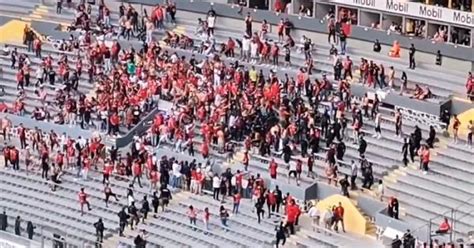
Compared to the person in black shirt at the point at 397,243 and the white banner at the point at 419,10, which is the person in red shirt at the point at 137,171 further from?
the white banner at the point at 419,10

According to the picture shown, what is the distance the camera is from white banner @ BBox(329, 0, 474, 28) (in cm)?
5144

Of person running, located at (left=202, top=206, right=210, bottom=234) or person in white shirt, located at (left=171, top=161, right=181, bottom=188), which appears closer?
person running, located at (left=202, top=206, right=210, bottom=234)

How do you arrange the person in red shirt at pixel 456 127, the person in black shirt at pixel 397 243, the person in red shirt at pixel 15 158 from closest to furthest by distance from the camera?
the person in black shirt at pixel 397 243 → the person in red shirt at pixel 456 127 → the person in red shirt at pixel 15 158

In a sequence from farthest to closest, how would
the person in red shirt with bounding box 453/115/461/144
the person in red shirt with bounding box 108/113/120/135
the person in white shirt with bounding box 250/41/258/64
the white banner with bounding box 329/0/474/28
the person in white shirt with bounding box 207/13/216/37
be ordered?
1. the person in white shirt with bounding box 207/13/216/37
2. the person in white shirt with bounding box 250/41/258/64
3. the person in red shirt with bounding box 108/113/120/135
4. the white banner with bounding box 329/0/474/28
5. the person in red shirt with bounding box 453/115/461/144

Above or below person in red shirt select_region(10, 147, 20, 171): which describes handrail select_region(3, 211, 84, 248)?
below

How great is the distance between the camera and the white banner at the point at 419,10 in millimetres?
51438

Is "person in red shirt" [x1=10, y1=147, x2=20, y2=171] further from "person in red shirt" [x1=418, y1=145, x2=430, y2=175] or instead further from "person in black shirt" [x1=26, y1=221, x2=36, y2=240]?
"person in red shirt" [x1=418, y1=145, x2=430, y2=175]

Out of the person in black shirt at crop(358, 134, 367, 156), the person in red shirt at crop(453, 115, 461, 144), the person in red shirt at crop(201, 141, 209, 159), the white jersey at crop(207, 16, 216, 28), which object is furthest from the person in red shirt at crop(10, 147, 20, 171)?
the person in red shirt at crop(453, 115, 461, 144)

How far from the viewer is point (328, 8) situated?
5625 centimetres

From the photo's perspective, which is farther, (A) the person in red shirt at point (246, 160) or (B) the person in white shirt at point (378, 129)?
(B) the person in white shirt at point (378, 129)

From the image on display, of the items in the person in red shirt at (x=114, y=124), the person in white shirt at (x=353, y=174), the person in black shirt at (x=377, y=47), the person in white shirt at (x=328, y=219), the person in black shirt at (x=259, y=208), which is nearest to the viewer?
the person in white shirt at (x=328, y=219)

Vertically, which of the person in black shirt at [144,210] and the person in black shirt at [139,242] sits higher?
the person in black shirt at [144,210]

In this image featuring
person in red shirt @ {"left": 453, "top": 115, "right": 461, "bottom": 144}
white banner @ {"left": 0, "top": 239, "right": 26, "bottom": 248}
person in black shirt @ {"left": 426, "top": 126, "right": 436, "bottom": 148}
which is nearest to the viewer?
white banner @ {"left": 0, "top": 239, "right": 26, "bottom": 248}

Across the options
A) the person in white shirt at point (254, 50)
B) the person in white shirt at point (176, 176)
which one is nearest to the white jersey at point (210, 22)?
the person in white shirt at point (254, 50)
